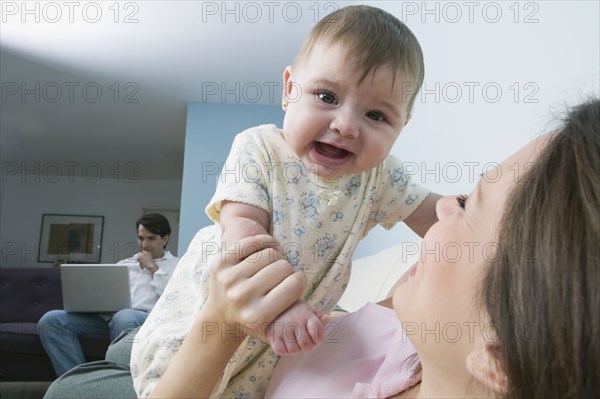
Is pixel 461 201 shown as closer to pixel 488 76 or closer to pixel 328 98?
pixel 328 98

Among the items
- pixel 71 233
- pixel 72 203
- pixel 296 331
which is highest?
pixel 296 331

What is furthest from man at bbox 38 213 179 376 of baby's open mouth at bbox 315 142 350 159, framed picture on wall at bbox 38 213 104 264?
framed picture on wall at bbox 38 213 104 264

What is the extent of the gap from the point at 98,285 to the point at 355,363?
3132 millimetres

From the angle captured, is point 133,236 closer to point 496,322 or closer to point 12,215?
point 12,215

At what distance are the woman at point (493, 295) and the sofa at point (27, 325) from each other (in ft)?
11.6

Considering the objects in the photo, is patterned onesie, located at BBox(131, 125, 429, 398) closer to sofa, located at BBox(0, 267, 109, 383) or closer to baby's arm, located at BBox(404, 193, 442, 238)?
baby's arm, located at BBox(404, 193, 442, 238)

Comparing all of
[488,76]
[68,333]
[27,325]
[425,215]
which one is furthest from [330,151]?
[27,325]

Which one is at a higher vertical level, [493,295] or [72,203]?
[493,295]

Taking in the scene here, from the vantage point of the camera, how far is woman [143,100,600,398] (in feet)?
1.29

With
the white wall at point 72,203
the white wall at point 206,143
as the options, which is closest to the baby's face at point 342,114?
the white wall at point 206,143

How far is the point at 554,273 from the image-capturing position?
1.32ft

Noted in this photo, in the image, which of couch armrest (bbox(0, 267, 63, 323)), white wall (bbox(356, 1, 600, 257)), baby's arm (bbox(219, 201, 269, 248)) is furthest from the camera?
couch armrest (bbox(0, 267, 63, 323))

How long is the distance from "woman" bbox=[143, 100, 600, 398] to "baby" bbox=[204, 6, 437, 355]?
0.11 metres

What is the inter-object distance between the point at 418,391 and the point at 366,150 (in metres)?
0.33
